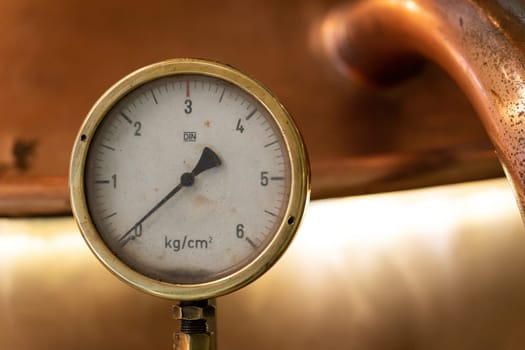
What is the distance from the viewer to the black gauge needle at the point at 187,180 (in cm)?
82

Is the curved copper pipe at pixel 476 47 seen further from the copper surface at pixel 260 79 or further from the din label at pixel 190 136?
the din label at pixel 190 136

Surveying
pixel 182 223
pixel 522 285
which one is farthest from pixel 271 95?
pixel 522 285

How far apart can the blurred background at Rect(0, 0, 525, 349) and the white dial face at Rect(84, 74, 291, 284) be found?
1.21 ft

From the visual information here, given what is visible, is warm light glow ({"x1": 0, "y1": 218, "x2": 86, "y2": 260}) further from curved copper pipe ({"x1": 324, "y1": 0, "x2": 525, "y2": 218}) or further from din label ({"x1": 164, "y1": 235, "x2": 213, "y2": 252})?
curved copper pipe ({"x1": 324, "y1": 0, "x2": 525, "y2": 218})

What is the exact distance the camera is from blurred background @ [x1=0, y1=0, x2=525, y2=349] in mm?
1204

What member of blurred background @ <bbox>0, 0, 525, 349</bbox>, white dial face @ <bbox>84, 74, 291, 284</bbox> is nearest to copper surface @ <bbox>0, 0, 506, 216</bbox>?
blurred background @ <bbox>0, 0, 525, 349</bbox>

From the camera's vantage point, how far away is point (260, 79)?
128cm

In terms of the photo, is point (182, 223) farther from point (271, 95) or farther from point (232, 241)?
point (271, 95)

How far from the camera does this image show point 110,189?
32.6 inches

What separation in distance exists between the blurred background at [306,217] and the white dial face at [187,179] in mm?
369

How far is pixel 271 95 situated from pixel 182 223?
0.51 feet

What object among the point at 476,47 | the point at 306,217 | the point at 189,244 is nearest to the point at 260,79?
the point at 306,217

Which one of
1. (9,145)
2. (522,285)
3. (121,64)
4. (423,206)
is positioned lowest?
(522,285)

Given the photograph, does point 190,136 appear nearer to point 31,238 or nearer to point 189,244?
point 189,244
